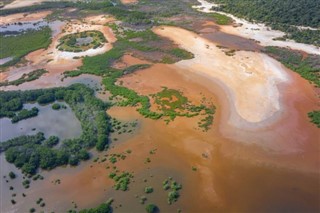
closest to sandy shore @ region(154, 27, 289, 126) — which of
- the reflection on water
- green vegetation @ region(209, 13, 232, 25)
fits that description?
green vegetation @ region(209, 13, 232, 25)

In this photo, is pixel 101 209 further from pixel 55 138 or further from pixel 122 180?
pixel 55 138

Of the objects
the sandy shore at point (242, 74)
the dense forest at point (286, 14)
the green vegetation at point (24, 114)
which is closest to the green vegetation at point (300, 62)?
the sandy shore at point (242, 74)

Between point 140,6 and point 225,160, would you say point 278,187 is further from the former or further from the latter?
point 140,6

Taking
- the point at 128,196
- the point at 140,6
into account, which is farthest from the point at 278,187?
the point at 140,6

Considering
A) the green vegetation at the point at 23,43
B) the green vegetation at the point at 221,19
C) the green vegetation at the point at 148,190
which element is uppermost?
the green vegetation at the point at 221,19

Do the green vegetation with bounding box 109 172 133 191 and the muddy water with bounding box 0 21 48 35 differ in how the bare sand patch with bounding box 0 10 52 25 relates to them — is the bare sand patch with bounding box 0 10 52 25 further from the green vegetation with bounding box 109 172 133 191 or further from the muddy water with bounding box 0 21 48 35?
the green vegetation with bounding box 109 172 133 191

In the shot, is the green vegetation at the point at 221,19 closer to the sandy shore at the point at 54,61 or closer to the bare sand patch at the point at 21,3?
the sandy shore at the point at 54,61
